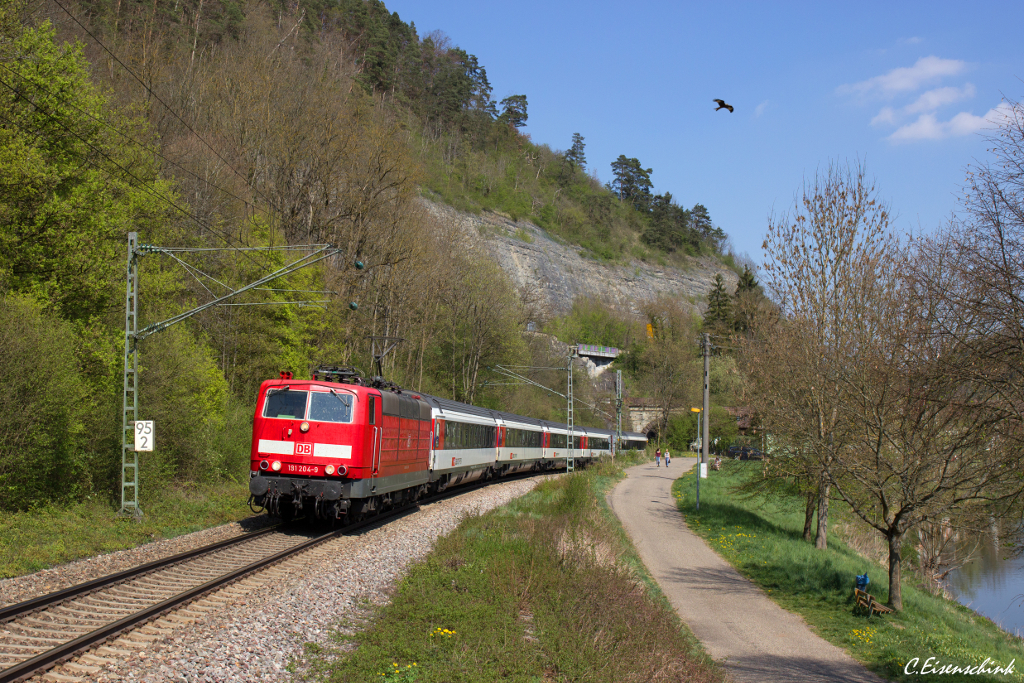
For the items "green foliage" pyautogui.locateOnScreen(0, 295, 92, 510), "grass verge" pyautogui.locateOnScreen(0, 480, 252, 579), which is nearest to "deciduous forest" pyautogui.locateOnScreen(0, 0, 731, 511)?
"green foliage" pyautogui.locateOnScreen(0, 295, 92, 510)

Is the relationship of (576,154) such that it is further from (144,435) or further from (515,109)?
(144,435)

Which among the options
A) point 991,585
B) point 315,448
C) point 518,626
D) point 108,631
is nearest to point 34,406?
point 315,448

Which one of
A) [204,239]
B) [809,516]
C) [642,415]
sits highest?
[204,239]

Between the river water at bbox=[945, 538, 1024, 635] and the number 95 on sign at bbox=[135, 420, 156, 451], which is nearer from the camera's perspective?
the number 95 on sign at bbox=[135, 420, 156, 451]

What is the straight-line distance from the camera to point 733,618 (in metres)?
12.0

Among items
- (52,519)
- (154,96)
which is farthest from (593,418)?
(52,519)

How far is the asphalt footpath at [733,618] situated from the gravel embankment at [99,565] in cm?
859

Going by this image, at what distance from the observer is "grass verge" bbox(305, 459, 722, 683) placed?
22.5 ft

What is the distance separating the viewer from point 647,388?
72.2 m

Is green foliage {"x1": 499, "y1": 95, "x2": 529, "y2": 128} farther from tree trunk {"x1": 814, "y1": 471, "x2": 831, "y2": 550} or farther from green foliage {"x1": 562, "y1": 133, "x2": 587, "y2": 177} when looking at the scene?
tree trunk {"x1": 814, "y1": 471, "x2": 831, "y2": 550}

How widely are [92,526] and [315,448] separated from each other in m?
4.23

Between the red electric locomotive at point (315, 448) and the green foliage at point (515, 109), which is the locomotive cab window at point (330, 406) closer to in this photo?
the red electric locomotive at point (315, 448)

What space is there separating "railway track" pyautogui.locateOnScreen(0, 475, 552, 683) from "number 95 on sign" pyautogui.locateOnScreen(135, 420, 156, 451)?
3.05 meters

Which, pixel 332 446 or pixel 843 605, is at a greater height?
pixel 332 446
